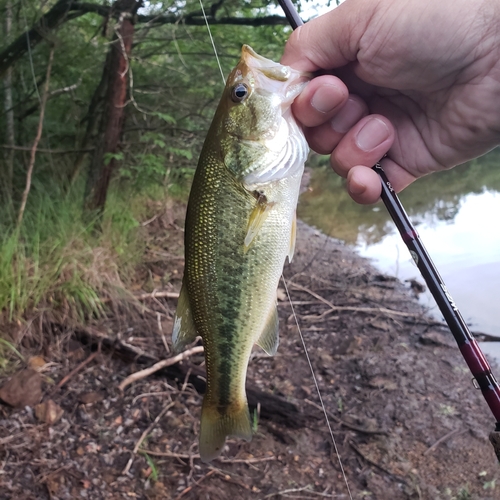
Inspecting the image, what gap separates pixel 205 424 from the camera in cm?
202

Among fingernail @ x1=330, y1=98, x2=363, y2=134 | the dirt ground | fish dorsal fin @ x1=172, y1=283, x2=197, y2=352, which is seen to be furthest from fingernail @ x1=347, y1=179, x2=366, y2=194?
the dirt ground

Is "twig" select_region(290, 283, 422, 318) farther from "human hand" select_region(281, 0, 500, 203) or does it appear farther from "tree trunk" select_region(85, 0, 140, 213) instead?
"human hand" select_region(281, 0, 500, 203)

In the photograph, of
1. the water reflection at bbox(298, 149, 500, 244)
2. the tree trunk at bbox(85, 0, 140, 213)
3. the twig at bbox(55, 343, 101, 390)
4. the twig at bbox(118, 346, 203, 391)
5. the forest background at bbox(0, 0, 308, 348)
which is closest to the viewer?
the twig at bbox(55, 343, 101, 390)

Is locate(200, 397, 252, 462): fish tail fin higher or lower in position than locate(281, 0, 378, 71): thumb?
lower

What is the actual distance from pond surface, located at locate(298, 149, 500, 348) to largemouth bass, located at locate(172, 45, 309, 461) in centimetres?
412

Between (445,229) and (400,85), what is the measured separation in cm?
829

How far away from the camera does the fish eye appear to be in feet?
6.10

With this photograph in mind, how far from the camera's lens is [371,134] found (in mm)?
2131

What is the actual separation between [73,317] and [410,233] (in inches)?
121

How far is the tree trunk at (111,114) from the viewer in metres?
4.77

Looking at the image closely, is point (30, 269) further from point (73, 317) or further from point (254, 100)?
point (254, 100)

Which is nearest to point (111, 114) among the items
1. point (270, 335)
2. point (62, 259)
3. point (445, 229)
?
point (62, 259)

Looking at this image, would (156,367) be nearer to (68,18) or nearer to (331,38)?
(331,38)

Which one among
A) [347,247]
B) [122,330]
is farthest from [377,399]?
[347,247]
